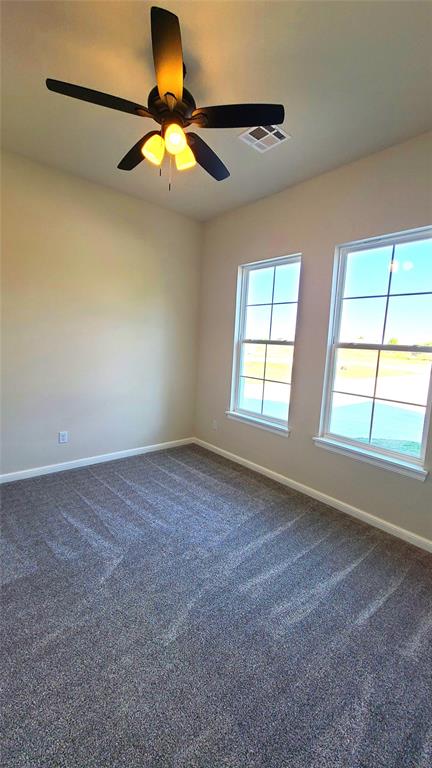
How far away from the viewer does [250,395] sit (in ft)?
11.9

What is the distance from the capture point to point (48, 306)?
2.98 meters

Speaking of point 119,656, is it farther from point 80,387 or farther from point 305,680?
point 80,387

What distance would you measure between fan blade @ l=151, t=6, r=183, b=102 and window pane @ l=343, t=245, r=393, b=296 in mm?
1756

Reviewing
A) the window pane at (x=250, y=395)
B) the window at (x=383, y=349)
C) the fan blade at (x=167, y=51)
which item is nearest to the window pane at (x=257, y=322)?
the window pane at (x=250, y=395)

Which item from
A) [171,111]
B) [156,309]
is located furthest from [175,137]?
[156,309]

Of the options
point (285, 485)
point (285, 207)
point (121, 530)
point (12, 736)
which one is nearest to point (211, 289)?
point (285, 207)

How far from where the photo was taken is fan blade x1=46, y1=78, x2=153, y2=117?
1410 millimetres

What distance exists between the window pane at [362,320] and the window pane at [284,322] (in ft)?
1.68

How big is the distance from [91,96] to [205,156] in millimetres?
620

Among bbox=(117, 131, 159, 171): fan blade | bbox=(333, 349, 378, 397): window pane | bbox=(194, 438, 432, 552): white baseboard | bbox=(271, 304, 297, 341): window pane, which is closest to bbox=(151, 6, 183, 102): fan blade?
bbox=(117, 131, 159, 171): fan blade

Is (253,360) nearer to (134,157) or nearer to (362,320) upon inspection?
(362,320)

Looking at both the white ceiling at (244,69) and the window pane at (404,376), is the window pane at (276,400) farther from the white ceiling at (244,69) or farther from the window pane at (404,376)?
the white ceiling at (244,69)

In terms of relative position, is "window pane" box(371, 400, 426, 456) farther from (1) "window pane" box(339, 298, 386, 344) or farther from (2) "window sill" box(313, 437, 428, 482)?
(1) "window pane" box(339, 298, 386, 344)

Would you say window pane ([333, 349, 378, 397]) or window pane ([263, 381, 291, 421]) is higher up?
window pane ([333, 349, 378, 397])
